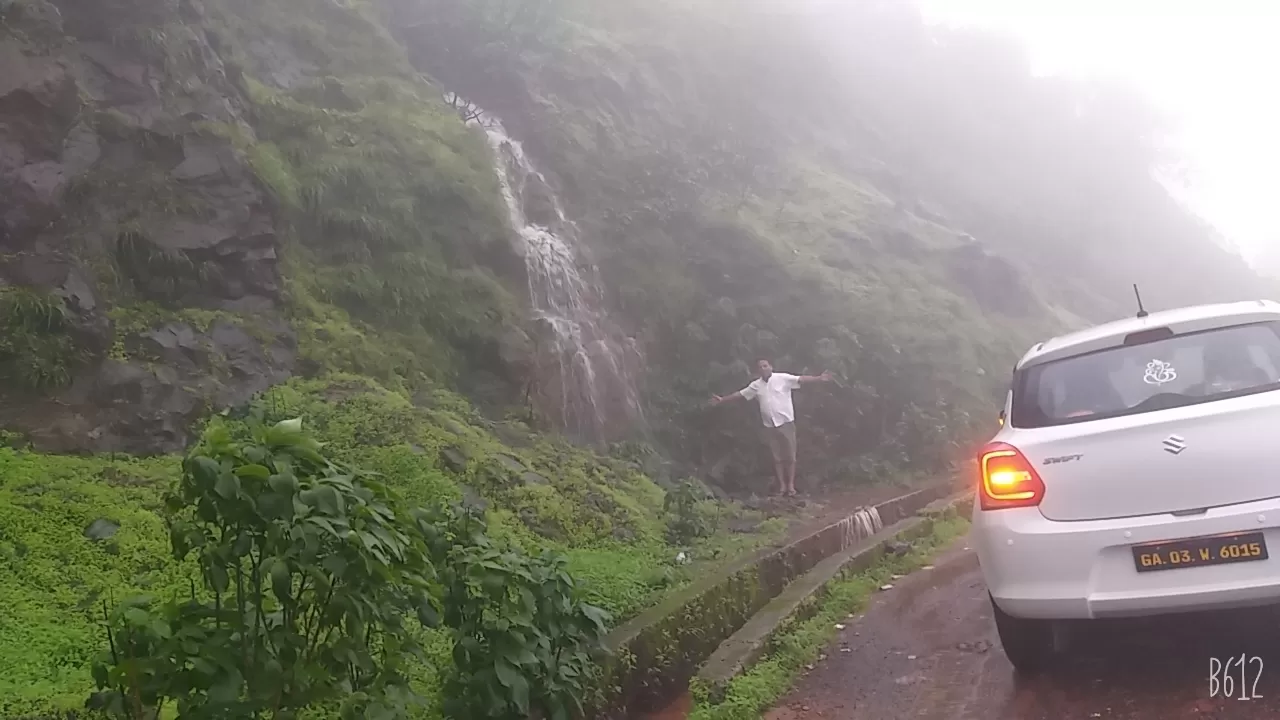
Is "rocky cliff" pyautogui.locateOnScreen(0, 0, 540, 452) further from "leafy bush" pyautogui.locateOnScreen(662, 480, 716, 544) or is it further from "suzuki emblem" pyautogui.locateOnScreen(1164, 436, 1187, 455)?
"suzuki emblem" pyautogui.locateOnScreen(1164, 436, 1187, 455)

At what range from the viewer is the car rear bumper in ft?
13.7

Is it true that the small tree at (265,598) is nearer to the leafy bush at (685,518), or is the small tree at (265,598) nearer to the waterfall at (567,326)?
the leafy bush at (685,518)

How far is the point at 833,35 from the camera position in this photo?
121 ft

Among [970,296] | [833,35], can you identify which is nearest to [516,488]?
[970,296]

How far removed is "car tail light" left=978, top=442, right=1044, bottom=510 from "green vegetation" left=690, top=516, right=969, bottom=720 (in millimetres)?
1710

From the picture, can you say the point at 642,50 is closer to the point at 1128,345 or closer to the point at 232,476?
the point at 1128,345

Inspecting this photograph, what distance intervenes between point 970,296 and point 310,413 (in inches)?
644

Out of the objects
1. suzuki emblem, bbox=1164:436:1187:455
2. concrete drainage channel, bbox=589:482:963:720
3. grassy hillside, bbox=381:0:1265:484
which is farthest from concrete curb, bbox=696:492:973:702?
grassy hillside, bbox=381:0:1265:484

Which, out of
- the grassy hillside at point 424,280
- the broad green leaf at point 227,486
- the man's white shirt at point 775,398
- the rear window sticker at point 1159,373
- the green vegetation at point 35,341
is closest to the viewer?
the broad green leaf at point 227,486

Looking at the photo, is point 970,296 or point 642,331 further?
point 970,296

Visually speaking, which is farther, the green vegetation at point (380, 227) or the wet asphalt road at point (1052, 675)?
the green vegetation at point (380, 227)

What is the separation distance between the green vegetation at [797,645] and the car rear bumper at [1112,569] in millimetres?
1521

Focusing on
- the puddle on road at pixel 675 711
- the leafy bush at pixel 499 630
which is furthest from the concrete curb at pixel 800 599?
the leafy bush at pixel 499 630

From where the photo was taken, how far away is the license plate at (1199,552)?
4.19m
